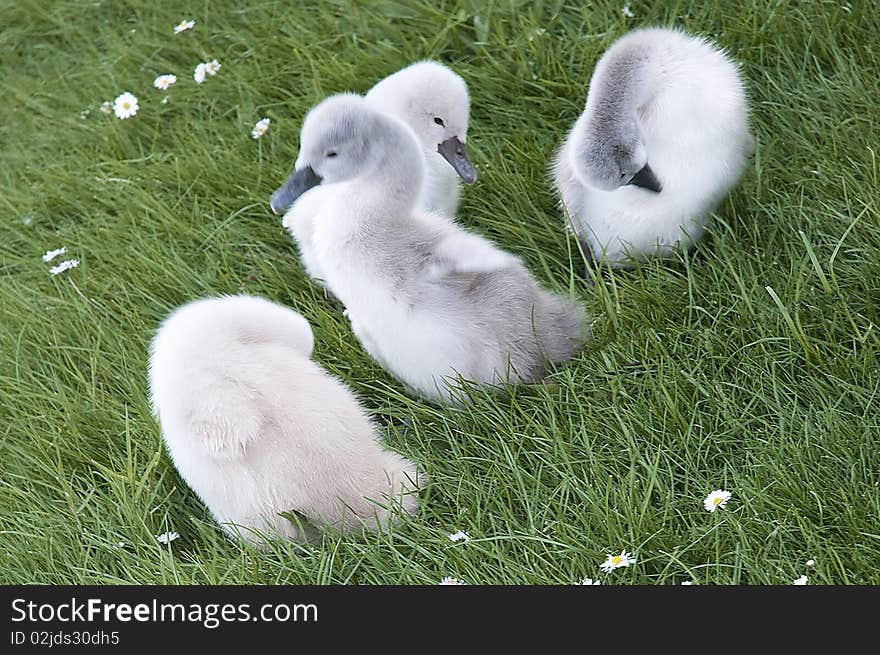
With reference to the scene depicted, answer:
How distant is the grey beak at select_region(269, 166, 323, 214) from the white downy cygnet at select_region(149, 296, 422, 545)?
381mm

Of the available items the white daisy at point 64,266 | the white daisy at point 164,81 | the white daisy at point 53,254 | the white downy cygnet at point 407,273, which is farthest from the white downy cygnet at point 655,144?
the white daisy at point 164,81

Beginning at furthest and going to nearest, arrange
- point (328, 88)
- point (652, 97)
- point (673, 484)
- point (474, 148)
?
point (328, 88)
point (474, 148)
point (652, 97)
point (673, 484)

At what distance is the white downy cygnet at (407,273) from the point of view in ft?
10.6

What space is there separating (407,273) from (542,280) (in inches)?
27.5

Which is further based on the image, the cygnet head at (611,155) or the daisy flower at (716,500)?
the cygnet head at (611,155)

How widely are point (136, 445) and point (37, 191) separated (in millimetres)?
1890

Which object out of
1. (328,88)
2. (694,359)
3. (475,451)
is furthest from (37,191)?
(694,359)

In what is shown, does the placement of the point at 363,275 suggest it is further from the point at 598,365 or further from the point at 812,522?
the point at 812,522

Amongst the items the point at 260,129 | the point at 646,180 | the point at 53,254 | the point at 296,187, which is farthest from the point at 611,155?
the point at 53,254

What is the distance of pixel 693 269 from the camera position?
3.60m

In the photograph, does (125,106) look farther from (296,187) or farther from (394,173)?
(394,173)

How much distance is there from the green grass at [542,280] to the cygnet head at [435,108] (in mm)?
318

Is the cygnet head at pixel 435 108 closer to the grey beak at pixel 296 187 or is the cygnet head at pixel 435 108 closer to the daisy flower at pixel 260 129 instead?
the grey beak at pixel 296 187

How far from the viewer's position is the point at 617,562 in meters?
2.71
